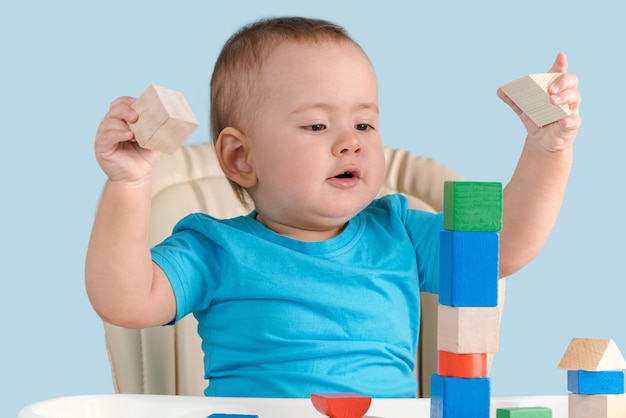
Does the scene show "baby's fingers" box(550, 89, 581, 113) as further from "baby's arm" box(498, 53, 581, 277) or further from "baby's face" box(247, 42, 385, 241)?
"baby's face" box(247, 42, 385, 241)

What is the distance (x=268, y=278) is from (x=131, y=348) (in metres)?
0.30

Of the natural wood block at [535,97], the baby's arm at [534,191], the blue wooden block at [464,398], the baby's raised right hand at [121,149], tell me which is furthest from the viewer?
the baby's arm at [534,191]

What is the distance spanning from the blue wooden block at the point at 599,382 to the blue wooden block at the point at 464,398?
0.11m

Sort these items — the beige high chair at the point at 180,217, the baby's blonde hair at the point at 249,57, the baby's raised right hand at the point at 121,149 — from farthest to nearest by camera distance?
the beige high chair at the point at 180,217, the baby's blonde hair at the point at 249,57, the baby's raised right hand at the point at 121,149

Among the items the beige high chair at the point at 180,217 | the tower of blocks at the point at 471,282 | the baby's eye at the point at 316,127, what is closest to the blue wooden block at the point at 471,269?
the tower of blocks at the point at 471,282

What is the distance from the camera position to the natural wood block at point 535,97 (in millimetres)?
962

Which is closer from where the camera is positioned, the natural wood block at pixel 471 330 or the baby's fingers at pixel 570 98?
the natural wood block at pixel 471 330

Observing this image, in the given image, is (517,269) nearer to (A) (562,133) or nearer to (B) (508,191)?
(B) (508,191)

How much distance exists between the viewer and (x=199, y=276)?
132 centimetres

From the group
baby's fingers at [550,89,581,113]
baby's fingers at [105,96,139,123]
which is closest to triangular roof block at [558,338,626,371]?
baby's fingers at [550,89,581,113]

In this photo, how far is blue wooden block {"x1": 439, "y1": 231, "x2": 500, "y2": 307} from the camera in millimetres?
876

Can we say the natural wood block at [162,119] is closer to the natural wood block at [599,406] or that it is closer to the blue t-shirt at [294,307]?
the blue t-shirt at [294,307]

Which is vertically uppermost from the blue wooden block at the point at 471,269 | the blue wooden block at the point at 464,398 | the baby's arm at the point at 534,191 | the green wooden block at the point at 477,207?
the baby's arm at the point at 534,191

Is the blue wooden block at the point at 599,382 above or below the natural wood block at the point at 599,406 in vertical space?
above
